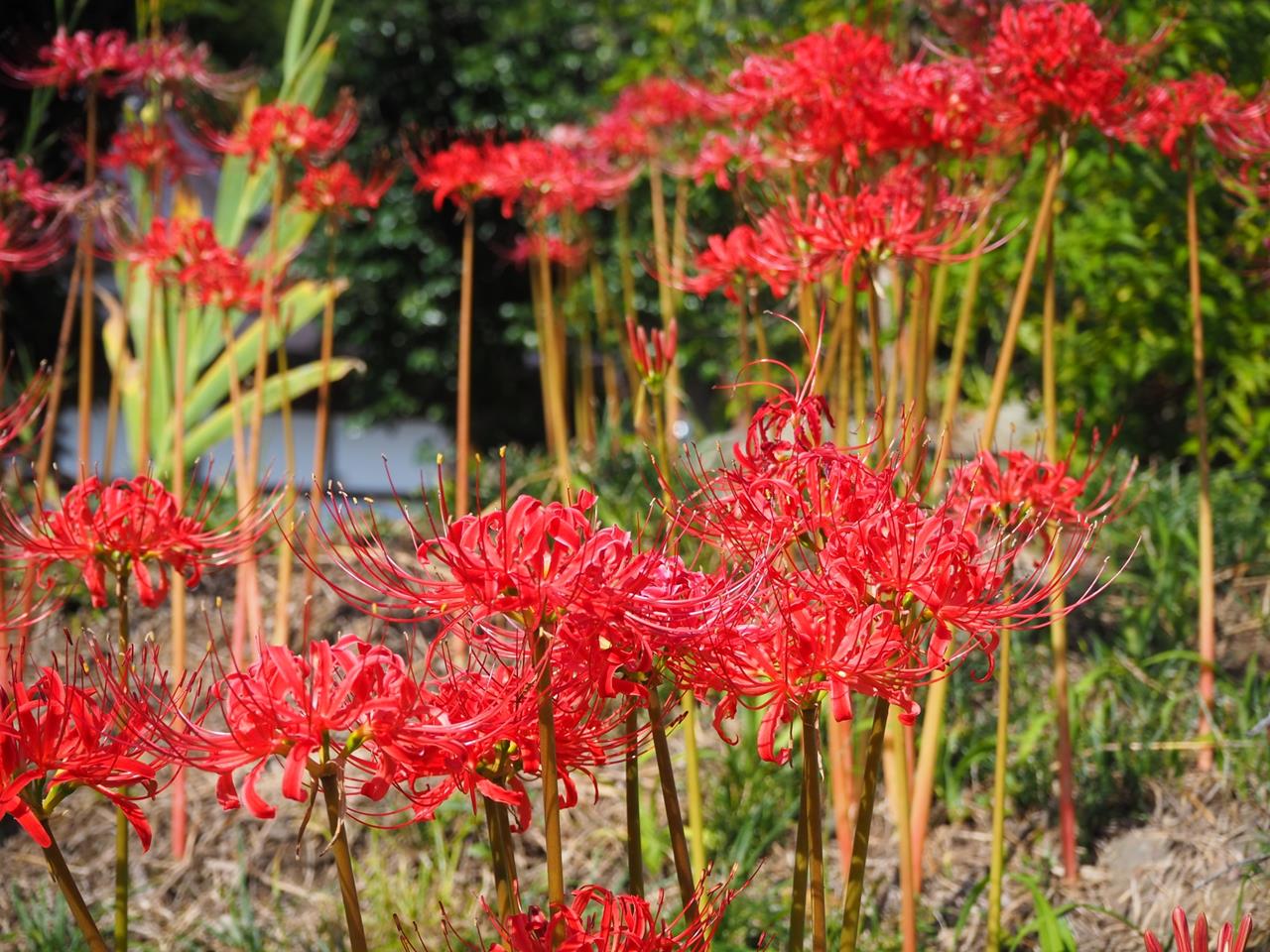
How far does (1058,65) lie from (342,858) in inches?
A: 72.6

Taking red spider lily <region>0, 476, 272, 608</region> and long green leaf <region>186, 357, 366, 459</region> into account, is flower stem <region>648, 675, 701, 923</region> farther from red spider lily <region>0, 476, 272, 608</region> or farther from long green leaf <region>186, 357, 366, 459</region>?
long green leaf <region>186, 357, 366, 459</region>

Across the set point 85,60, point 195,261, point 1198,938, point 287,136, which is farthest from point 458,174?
point 1198,938

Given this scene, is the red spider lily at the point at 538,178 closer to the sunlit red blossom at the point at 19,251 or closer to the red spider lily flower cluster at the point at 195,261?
the red spider lily flower cluster at the point at 195,261

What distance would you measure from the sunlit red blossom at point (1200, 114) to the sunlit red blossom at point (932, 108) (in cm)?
46

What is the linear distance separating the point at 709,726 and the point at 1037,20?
208cm

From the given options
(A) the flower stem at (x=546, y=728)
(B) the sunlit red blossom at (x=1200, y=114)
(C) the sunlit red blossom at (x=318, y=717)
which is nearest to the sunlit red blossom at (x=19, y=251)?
(C) the sunlit red blossom at (x=318, y=717)

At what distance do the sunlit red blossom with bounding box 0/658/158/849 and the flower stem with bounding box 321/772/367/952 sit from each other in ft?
0.66

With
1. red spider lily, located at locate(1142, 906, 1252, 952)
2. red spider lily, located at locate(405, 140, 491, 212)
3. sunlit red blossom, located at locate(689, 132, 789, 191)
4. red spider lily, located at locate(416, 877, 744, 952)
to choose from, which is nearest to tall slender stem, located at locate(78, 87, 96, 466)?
red spider lily, located at locate(405, 140, 491, 212)

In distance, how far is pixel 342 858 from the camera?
120cm

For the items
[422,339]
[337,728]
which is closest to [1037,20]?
[337,728]

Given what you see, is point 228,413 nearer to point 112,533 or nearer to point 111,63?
point 111,63

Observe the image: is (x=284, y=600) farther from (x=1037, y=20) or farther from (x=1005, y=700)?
(x=1037, y=20)

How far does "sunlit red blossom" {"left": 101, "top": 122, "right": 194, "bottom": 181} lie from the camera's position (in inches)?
143

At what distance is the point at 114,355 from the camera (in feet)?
15.4
